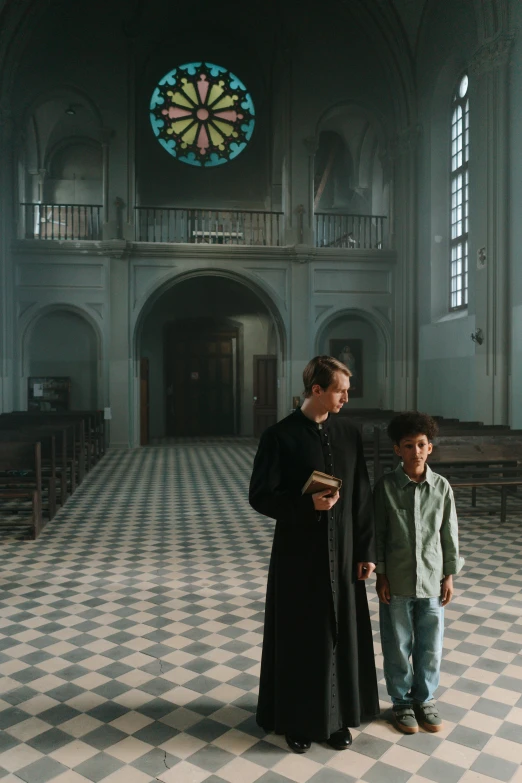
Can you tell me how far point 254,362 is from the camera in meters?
21.5

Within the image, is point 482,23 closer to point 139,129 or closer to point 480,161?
point 480,161

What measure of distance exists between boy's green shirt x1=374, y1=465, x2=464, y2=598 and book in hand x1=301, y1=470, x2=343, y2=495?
1.65 feet

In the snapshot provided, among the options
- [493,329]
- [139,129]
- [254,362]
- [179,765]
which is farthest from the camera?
[254,362]

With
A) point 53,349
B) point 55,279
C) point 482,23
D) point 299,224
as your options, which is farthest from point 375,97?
point 53,349

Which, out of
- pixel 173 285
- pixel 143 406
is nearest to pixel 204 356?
pixel 143 406

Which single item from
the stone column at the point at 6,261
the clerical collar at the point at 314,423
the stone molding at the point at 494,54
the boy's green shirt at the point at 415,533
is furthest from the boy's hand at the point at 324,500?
the stone column at the point at 6,261

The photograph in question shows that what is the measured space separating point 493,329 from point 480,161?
353 cm

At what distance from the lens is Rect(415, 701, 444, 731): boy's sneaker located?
348 cm

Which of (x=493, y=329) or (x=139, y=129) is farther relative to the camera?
(x=139, y=129)

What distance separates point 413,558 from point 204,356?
19828 mm

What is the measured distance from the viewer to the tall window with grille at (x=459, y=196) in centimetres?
1573

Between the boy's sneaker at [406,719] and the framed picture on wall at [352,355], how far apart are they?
52.2 ft

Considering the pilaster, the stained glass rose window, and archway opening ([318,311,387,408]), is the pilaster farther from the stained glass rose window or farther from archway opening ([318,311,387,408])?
archway opening ([318,311,387,408])

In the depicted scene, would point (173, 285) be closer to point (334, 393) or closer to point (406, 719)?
point (334, 393)
